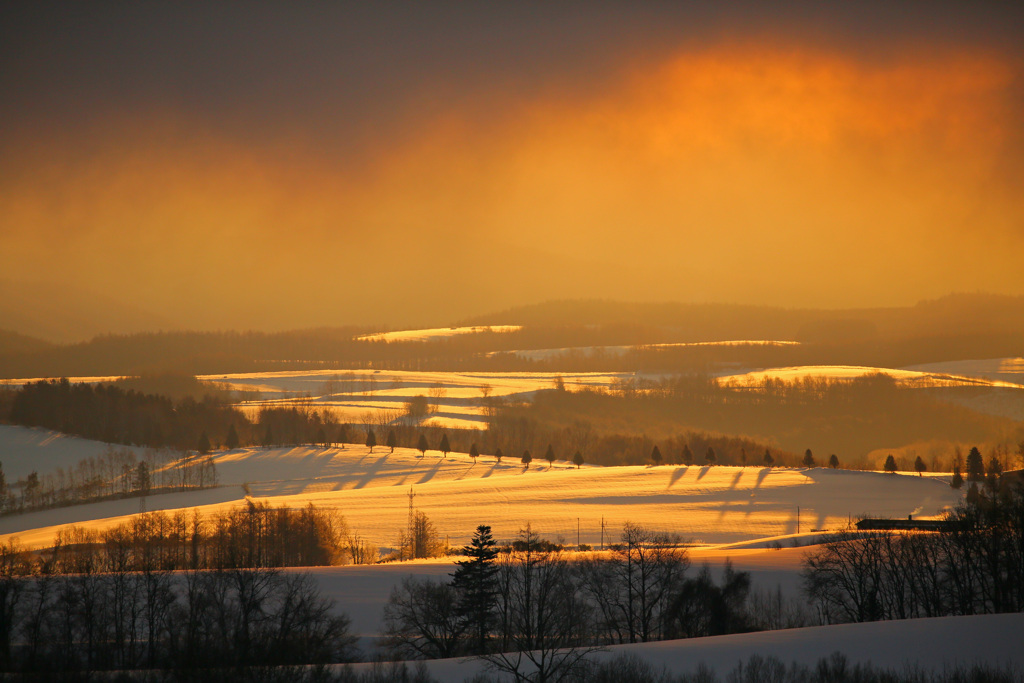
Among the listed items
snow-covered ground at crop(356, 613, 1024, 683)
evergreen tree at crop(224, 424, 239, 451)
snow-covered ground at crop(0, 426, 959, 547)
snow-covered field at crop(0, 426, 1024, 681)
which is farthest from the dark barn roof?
evergreen tree at crop(224, 424, 239, 451)

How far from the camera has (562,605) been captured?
41594 mm

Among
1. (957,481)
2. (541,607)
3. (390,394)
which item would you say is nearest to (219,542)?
(541,607)

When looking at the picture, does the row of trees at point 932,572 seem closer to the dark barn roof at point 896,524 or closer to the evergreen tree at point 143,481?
the dark barn roof at point 896,524

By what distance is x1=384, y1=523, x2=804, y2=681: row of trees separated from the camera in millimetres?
38469

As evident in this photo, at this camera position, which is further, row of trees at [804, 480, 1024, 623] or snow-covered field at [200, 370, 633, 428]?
snow-covered field at [200, 370, 633, 428]

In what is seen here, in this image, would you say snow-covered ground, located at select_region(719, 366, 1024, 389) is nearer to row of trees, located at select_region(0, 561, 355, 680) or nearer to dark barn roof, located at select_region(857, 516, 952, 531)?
dark barn roof, located at select_region(857, 516, 952, 531)

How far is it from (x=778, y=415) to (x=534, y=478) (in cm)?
8728

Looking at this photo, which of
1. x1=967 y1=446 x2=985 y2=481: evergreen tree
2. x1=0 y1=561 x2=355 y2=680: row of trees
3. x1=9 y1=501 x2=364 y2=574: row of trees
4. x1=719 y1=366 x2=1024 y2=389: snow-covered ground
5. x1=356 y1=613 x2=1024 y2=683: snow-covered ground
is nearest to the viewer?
x1=356 y1=613 x2=1024 y2=683: snow-covered ground

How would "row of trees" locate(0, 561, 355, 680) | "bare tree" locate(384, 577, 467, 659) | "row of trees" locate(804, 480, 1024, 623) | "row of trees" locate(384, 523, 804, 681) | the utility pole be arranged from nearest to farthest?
"row of trees" locate(0, 561, 355, 680), "bare tree" locate(384, 577, 467, 659), "row of trees" locate(384, 523, 804, 681), "row of trees" locate(804, 480, 1024, 623), the utility pole

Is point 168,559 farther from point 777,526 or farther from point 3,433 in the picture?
point 3,433

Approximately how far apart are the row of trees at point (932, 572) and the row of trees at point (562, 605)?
3.68 m

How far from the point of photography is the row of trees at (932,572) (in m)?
41.8

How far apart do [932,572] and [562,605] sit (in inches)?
746

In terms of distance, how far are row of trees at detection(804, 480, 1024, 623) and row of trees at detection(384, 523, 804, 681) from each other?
3.68 m
